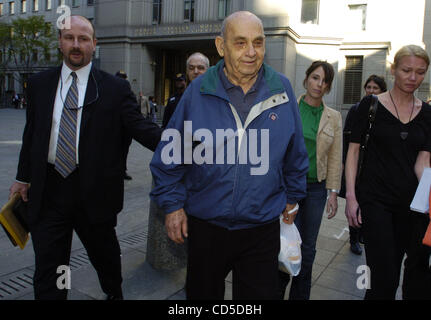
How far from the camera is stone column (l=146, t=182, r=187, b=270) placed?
3875 millimetres

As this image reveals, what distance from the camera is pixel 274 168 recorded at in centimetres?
211

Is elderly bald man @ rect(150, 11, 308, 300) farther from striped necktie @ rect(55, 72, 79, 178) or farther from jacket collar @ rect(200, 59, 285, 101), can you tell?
striped necktie @ rect(55, 72, 79, 178)

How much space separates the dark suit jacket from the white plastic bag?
107 centimetres

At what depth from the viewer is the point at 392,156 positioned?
2.68 m

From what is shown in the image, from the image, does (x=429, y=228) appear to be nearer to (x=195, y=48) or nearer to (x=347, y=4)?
(x=347, y=4)

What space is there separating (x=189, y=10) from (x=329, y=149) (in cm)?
2757

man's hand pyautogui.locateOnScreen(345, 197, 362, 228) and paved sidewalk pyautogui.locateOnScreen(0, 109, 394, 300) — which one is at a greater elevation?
man's hand pyautogui.locateOnScreen(345, 197, 362, 228)

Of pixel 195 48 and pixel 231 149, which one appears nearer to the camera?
pixel 231 149

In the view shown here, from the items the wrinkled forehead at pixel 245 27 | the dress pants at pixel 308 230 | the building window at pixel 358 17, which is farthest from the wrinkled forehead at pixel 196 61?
the building window at pixel 358 17

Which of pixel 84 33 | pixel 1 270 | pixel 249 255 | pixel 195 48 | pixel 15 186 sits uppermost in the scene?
pixel 195 48

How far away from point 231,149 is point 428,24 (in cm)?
3306

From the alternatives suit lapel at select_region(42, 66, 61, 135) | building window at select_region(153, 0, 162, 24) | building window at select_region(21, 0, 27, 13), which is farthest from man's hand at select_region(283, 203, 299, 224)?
building window at select_region(21, 0, 27, 13)
